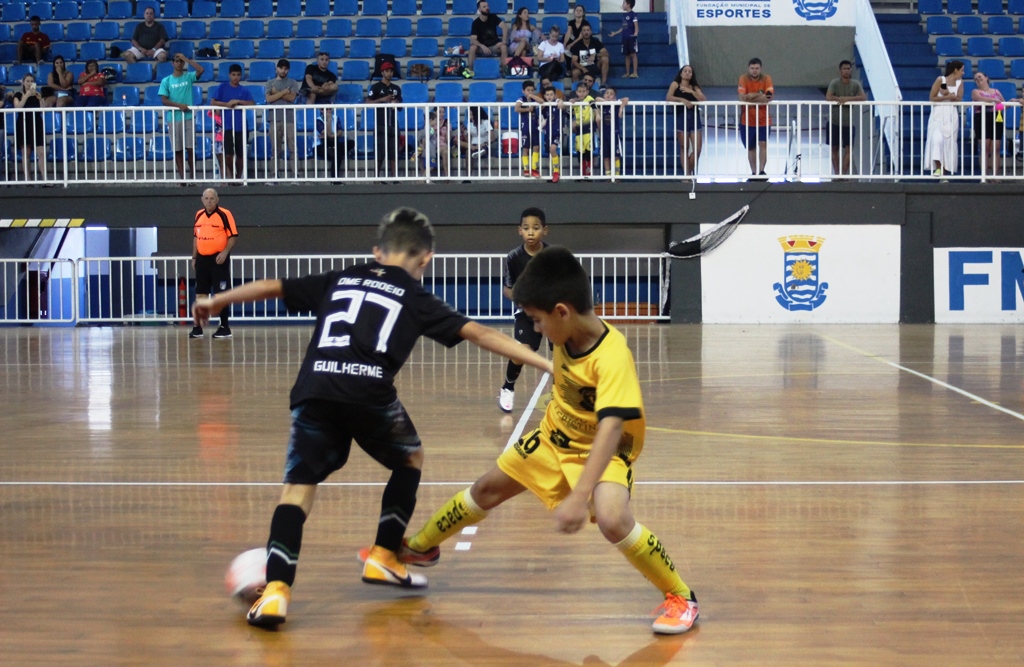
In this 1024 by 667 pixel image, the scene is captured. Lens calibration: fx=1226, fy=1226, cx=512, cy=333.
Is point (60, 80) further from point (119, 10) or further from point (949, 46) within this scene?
point (949, 46)

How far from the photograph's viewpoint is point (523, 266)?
9.67 m

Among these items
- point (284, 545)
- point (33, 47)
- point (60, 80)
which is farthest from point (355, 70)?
point (284, 545)

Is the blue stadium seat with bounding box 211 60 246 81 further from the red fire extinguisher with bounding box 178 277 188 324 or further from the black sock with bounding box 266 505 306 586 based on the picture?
the black sock with bounding box 266 505 306 586

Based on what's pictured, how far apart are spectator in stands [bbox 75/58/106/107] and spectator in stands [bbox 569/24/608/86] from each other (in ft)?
27.6

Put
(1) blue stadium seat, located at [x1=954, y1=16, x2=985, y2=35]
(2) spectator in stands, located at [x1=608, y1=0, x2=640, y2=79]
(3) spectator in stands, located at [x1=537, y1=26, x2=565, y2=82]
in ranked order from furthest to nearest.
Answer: (1) blue stadium seat, located at [x1=954, y1=16, x2=985, y2=35], (2) spectator in stands, located at [x1=608, y1=0, x2=640, y2=79], (3) spectator in stands, located at [x1=537, y1=26, x2=565, y2=82]

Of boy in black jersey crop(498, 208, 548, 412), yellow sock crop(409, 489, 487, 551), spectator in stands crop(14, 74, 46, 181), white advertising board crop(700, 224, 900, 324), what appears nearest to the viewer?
yellow sock crop(409, 489, 487, 551)

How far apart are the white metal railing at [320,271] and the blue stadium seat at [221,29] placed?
17.7 ft

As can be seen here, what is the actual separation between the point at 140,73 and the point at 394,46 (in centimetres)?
482

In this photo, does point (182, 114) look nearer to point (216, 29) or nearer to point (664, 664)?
point (216, 29)

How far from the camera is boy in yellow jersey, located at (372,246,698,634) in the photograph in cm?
399

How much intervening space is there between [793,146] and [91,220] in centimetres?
1175

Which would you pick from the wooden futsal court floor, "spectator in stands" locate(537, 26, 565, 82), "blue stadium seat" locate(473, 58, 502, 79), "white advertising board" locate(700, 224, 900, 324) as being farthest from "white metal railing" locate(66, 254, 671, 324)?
the wooden futsal court floor

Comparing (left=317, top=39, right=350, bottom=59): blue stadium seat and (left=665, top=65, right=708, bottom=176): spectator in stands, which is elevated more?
(left=317, top=39, right=350, bottom=59): blue stadium seat

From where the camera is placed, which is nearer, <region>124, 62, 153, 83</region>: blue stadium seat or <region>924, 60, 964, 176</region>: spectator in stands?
<region>924, 60, 964, 176</region>: spectator in stands
